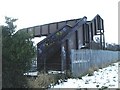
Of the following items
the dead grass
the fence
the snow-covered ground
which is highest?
the fence

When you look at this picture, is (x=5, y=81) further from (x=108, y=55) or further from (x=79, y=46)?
(x=108, y=55)

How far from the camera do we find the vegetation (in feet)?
35.4

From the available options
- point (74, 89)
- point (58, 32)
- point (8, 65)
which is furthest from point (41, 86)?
point (58, 32)

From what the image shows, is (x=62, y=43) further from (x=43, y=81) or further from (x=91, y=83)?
(x=43, y=81)

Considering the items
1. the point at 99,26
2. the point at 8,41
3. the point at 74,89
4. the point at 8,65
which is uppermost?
the point at 99,26

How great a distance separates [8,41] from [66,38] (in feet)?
30.5

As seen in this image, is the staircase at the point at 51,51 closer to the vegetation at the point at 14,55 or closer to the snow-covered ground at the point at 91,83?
the snow-covered ground at the point at 91,83

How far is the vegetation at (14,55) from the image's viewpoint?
10.8 m

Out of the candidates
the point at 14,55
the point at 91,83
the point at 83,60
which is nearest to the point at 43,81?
the point at 91,83

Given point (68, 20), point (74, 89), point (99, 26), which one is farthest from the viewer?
point (99, 26)

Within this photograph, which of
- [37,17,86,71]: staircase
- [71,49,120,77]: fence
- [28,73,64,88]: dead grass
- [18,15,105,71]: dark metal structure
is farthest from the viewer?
[37,17,86,71]: staircase

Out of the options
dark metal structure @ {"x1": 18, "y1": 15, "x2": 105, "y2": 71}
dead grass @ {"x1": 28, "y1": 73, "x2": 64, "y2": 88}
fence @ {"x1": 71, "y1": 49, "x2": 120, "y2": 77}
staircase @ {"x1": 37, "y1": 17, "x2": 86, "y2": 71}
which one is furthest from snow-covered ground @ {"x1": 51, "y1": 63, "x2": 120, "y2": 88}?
staircase @ {"x1": 37, "y1": 17, "x2": 86, "y2": 71}

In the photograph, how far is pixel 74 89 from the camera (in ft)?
39.3

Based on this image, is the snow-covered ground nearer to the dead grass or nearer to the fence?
the dead grass
